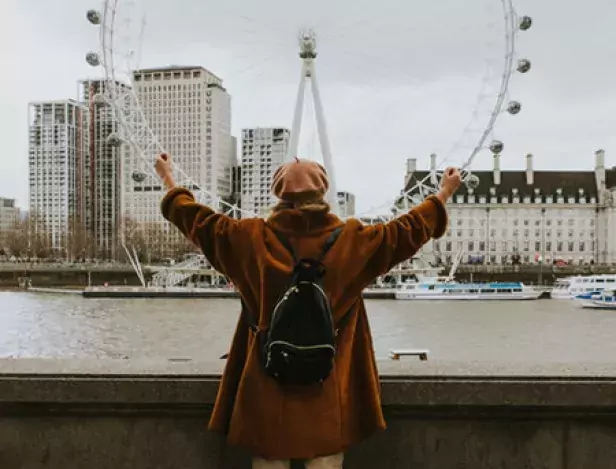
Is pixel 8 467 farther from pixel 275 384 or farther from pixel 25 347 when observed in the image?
pixel 25 347

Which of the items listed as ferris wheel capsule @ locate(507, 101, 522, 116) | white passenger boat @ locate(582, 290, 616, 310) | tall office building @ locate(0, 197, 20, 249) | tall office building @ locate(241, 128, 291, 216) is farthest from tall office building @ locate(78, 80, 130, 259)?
ferris wheel capsule @ locate(507, 101, 522, 116)

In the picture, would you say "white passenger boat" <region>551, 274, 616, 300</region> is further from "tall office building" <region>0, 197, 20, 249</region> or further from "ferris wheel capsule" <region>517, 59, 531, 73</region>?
"tall office building" <region>0, 197, 20, 249</region>

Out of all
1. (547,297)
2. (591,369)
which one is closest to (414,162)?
(547,297)

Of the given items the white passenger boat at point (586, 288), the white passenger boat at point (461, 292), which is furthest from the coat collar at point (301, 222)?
the white passenger boat at point (461, 292)

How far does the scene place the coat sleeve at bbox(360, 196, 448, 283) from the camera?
2502 mm

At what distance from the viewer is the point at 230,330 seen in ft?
102

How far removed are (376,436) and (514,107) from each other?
19.2m

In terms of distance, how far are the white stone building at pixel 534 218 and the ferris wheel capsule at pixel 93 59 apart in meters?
74.1

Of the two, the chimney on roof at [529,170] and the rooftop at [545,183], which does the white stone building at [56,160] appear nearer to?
the rooftop at [545,183]

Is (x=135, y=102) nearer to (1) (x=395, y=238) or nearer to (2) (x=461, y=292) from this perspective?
(1) (x=395, y=238)

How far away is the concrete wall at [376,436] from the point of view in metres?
2.88

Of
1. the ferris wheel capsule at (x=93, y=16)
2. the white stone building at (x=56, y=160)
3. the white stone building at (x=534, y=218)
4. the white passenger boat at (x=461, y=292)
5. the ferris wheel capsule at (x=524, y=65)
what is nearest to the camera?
the ferris wheel capsule at (x=93, y=16)

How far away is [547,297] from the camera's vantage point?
5978 centimetres

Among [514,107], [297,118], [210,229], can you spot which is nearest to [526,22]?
[514,107]
